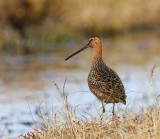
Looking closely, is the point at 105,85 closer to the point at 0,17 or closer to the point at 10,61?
the point at 10,61

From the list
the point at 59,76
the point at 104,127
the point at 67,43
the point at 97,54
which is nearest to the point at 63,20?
the point at 67,43

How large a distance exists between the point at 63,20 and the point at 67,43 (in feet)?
5.68

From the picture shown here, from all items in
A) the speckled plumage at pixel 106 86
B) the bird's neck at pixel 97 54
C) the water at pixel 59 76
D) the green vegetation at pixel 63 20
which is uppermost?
the green vegetation at pixel 63 20

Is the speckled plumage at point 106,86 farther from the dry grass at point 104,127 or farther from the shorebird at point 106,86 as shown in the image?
the dry grass at point 104,127

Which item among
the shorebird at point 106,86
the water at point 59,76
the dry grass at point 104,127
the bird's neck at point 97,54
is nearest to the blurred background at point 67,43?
the water at point 59,76

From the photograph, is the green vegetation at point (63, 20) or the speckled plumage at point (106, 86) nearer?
the speckled plumage at point (106, 86)

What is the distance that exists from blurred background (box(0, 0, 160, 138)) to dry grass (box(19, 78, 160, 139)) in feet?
15.0

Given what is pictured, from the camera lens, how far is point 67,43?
75.2 ft

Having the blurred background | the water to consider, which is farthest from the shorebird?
the blurred background

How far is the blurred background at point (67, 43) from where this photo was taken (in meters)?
15.1

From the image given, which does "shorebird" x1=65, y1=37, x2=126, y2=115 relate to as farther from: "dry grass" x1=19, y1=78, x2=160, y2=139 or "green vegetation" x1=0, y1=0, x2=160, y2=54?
"green vegetation" x1=0, y1=0, x2=160, y2=54

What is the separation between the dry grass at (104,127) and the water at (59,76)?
7.21 feet

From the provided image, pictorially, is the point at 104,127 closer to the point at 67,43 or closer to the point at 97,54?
the point at 97,54

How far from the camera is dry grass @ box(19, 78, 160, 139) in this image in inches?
275
